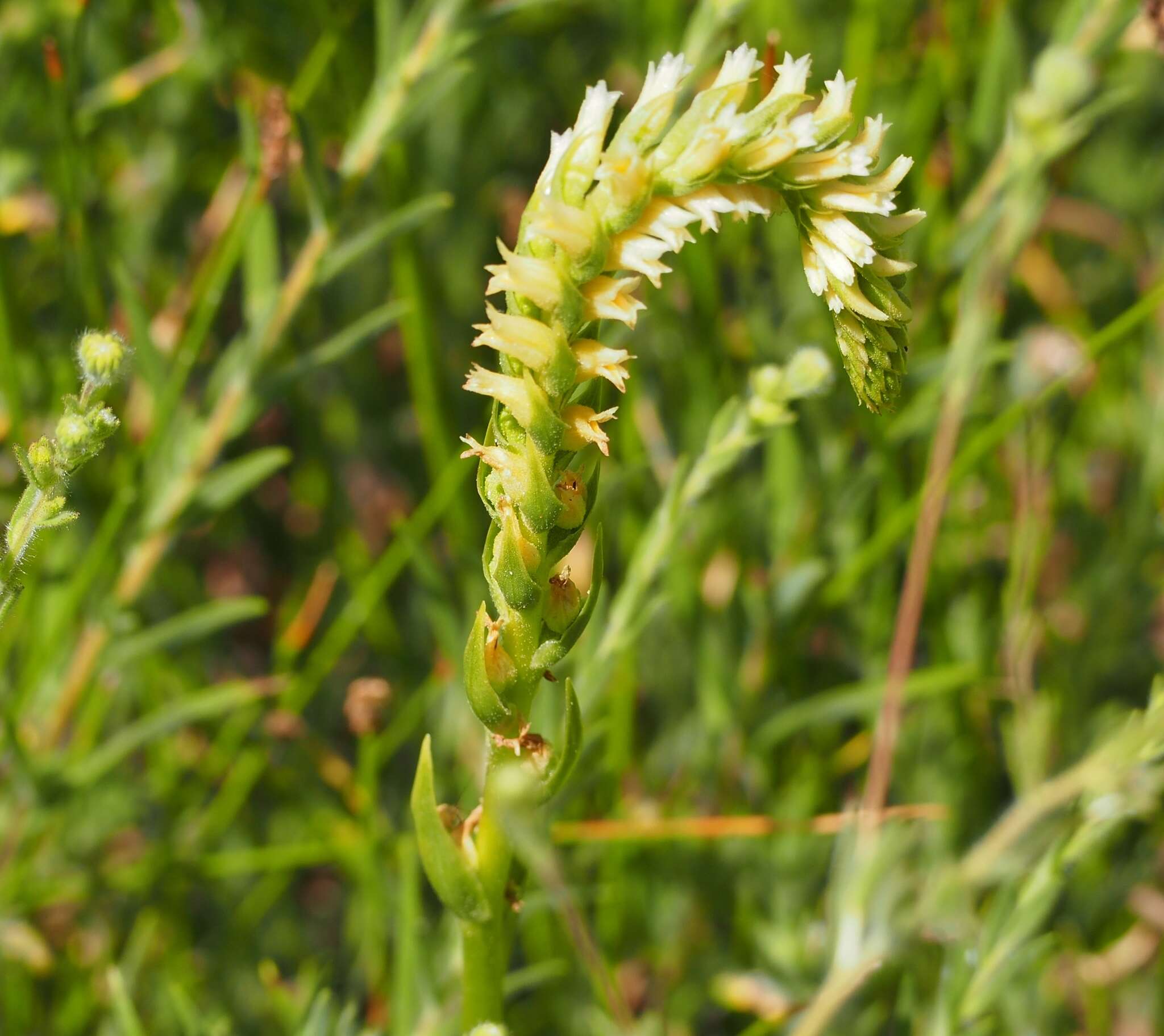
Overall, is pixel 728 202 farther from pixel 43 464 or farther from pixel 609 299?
pixel 43 464

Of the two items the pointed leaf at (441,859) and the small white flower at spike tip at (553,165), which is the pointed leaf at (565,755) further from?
the small white flower at spike tip at (553,165)

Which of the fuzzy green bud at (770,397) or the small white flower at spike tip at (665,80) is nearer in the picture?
the small white flower at spike tip at (665,80)

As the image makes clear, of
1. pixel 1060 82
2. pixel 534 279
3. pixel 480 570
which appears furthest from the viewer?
pixel 480 570

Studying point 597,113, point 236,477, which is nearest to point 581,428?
point 597,113

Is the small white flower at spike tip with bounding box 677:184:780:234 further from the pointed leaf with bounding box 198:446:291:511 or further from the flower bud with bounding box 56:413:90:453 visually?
the pointed leaf with bounding box 198:446:291:511

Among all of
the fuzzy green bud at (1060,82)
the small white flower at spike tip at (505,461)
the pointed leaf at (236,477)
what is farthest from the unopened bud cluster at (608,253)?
the pointed leaf at (236,477)

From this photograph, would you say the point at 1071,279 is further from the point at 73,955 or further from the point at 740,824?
the point at 73,955

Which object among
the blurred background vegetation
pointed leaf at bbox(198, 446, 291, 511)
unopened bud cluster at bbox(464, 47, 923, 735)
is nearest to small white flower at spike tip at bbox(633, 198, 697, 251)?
unopened bud cluster at bbox(464, 47, 923, 735)
